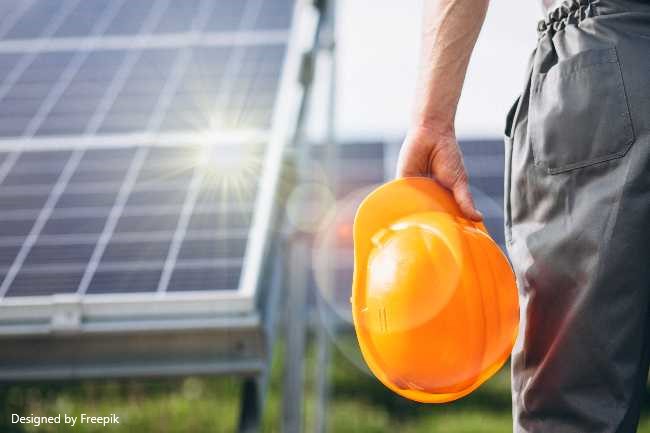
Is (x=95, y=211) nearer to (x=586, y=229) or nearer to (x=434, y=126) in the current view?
(x=434, y=126)

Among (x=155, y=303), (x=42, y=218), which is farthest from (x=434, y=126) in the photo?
(x=42, y=218)

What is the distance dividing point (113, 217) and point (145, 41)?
2.14 meters

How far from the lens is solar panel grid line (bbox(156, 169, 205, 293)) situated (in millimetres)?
3281

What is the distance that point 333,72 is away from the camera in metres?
5.09

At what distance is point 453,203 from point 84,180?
2750 millimetres

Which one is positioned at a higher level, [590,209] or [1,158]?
[590,209]

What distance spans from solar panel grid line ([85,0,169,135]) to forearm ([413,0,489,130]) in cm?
309

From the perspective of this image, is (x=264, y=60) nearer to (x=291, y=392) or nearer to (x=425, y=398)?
(x=291, y=392)

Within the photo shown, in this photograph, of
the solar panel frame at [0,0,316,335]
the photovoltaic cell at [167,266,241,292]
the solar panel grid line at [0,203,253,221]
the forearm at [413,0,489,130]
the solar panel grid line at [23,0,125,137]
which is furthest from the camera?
the solar panel grid line at [23,0,125,137]

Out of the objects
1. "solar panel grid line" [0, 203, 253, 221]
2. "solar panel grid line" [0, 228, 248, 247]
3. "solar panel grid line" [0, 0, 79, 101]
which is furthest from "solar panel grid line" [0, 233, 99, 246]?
"solar panel grid line" [0, 0, 79, 101]

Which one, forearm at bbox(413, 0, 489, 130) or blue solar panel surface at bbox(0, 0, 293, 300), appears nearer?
forearm at bbox(413, 0, 489, 130)

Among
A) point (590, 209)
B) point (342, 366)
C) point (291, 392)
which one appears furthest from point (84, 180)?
point (342, 366)

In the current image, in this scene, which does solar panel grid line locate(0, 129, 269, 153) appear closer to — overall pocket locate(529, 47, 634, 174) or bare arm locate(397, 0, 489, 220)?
bare arm locate(397, 0, 489, 220)

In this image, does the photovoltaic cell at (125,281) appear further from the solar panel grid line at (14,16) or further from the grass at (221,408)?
the solar panel grid line at (14,16)
